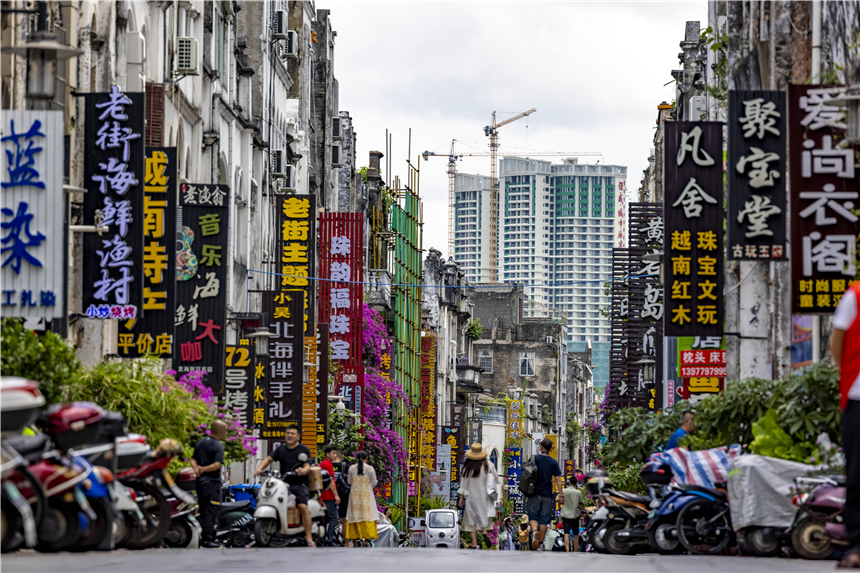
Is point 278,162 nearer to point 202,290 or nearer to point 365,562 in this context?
point 202,290

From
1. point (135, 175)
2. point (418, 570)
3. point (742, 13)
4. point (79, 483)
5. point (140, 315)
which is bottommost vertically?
point (418, 570)

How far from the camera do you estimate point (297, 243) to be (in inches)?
1417

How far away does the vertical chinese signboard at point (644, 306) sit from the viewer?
37844 mm

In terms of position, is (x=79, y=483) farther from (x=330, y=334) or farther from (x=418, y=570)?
(x=330, y=334)

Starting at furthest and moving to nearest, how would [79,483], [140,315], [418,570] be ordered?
[140,315] < [418,570] < [79,483]

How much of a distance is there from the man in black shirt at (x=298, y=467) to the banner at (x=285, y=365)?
1270 cm

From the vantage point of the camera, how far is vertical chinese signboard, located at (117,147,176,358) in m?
21.3

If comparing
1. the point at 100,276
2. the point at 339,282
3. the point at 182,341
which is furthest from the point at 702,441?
the point at 339,282

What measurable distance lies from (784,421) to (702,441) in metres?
2.89

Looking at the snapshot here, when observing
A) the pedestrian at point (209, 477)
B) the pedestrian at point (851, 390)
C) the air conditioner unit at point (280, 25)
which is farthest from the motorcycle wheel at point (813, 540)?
the air conditioner unit at point (280, 25)

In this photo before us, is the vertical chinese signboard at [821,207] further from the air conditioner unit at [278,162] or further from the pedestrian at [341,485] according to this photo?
the air conditioner unit at [278,162]

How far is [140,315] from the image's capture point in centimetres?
1908

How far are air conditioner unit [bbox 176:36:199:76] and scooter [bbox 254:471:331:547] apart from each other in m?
12.5

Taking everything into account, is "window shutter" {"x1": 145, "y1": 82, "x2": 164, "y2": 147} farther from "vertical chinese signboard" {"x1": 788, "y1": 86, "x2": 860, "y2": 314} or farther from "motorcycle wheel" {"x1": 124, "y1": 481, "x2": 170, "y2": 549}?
"vertical chinese signboard" {"x1": 788, "y1": 86, "x2": 860, "y2": 314}
